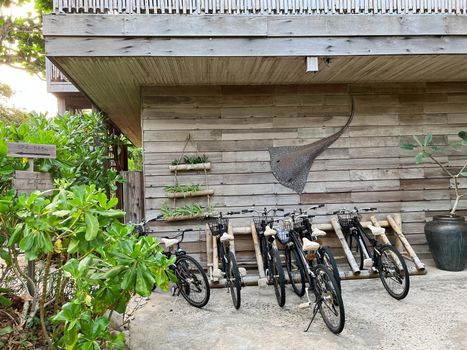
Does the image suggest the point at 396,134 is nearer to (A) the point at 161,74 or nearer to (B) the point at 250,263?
(B) the point at 250,263

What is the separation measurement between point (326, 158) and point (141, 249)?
3.57 metres

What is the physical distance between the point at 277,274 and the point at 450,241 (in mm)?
2552

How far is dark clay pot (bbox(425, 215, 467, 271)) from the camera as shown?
178 inches

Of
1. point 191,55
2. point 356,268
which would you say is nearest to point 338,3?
point 191,55

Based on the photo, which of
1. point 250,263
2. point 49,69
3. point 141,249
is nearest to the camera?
point 141,249

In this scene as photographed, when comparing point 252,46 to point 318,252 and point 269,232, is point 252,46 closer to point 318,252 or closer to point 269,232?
point 269,232

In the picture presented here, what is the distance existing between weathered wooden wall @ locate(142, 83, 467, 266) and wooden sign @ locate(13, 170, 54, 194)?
2108 mm

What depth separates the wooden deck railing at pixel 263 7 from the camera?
3.67m

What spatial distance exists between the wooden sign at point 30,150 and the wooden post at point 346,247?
362 centimetres

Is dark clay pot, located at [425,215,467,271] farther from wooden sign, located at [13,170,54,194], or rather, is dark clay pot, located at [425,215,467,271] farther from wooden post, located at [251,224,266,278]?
wooden sign, located at [13,170,54,194]

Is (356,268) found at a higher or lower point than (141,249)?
lower

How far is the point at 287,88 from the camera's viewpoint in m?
5.01

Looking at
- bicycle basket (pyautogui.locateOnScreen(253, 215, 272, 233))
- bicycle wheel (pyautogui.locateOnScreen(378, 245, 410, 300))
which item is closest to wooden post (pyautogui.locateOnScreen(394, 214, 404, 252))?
bicycle wheel (pyautogui.locateOnScreen(378, 245, 410, 300))

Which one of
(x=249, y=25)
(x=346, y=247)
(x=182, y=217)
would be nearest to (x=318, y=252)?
(x=346, y=247)
